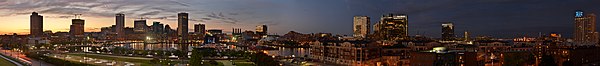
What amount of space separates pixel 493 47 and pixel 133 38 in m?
23.4

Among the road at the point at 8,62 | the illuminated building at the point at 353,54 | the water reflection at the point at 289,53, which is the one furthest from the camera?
the water reflection at the point at 289,53

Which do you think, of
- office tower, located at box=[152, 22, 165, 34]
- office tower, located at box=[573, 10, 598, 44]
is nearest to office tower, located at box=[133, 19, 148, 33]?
office tower, located at box=[152, 22, 165, 34]

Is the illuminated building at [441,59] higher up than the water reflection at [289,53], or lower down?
higher up

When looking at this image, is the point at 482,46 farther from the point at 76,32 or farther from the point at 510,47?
the point at 76,32

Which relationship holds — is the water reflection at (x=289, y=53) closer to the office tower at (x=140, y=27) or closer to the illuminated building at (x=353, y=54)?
the illuminated building at (x=353, y=54)

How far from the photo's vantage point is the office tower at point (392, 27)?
24266 mm

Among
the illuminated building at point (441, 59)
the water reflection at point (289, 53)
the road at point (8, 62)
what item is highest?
the illuminated building at point (441, 59)

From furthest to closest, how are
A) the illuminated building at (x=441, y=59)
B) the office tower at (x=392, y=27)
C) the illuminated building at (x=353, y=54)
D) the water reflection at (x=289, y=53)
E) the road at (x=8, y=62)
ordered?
the office tower at (x=392, y=27) → the water reflection at (x=289, y=53) → the illuminated building at (x=353, y=54) → the road at (x=8, y=62) → the illuminated building at (x=441, y=59)

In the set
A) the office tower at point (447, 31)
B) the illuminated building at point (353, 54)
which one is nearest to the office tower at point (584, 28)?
the office tower at point (447, 31)

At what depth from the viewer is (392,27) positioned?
81.0 feet

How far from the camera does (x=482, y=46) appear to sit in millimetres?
13703

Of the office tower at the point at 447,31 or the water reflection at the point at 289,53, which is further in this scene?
the office tower at the point at 447,31

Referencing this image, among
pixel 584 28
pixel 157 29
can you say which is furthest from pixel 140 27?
pixel 584 28

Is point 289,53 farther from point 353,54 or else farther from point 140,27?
point 140,27
